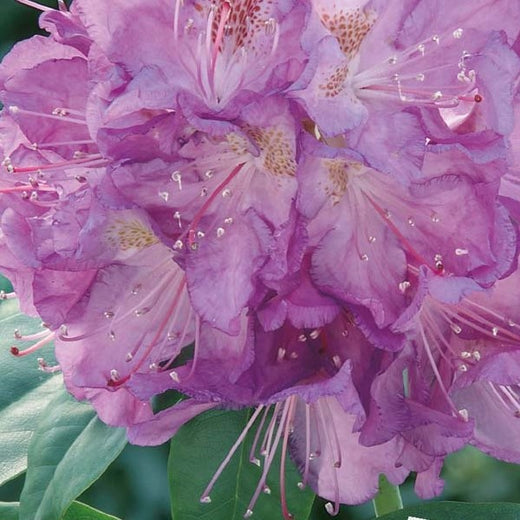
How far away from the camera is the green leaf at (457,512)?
1.08 m

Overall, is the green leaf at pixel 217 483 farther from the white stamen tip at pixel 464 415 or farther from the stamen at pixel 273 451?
the white stamen tip at pixel 464 415

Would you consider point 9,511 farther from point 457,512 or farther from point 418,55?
point 418,55

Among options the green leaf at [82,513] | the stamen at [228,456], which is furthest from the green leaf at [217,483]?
the green leaf at [82,513]

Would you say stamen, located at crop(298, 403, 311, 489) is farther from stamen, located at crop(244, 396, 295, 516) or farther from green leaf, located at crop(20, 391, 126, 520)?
green leaf, located at crop(20, 391, 126, 520)

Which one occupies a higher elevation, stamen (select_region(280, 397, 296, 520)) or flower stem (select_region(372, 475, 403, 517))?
stamen (select_region(280, 397, 296, 520))

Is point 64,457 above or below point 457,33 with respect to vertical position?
below

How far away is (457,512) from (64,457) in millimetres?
357

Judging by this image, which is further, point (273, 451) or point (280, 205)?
point (273, 451)

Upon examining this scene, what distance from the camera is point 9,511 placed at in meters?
1.31

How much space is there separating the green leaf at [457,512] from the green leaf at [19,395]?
355 mm

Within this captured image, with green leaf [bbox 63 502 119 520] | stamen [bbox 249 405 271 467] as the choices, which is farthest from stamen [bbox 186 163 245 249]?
green leaf [bbox 63 502 119 520]

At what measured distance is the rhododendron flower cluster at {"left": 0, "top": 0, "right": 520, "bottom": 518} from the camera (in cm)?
88

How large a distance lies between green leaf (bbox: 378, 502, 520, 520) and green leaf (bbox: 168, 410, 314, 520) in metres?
0.09

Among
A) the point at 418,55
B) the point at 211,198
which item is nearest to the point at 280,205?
the point at 211,198
